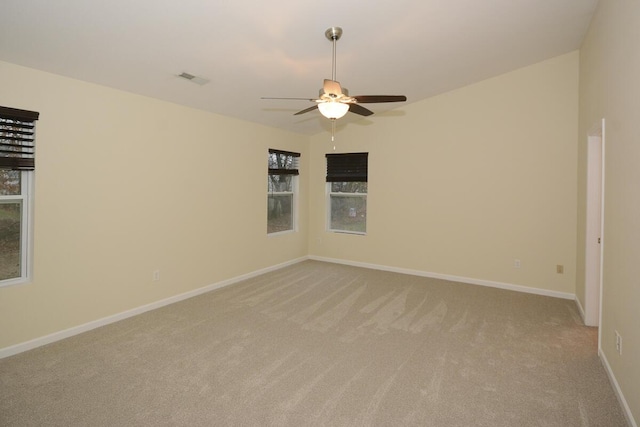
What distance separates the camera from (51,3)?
213cm

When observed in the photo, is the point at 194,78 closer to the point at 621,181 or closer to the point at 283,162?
the point at 283,162

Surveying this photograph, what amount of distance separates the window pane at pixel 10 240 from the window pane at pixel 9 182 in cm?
10

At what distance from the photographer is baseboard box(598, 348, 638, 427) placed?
198cm

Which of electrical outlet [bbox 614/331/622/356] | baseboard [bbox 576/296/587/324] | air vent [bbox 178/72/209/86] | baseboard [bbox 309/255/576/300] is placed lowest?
baseboard [bbox 576/296/587/324]

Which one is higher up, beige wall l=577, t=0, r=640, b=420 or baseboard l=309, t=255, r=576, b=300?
beige wall l=577, t=0, r=640, b=420

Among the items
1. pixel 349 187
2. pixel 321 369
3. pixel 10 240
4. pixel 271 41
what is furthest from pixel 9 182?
pixel 349 187

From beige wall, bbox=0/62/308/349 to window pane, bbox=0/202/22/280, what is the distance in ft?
0.58

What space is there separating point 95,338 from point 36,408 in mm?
1028

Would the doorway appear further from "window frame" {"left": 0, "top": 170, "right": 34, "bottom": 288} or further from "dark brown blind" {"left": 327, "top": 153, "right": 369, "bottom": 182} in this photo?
"window frame" {"left": 0, "top": 170, "right": 34, "bottom": 288}

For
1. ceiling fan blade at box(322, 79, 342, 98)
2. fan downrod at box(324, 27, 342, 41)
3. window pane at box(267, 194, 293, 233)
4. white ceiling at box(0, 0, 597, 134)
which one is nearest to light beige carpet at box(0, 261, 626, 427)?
window pane at box(267, 194, 293, 233)

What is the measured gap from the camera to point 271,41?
9.77 ft

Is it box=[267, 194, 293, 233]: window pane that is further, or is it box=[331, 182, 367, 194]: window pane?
box=[331, 182, 367, 194]: window pane

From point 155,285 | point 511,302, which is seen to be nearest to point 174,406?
point 155,285

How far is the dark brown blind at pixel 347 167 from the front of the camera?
594cm
